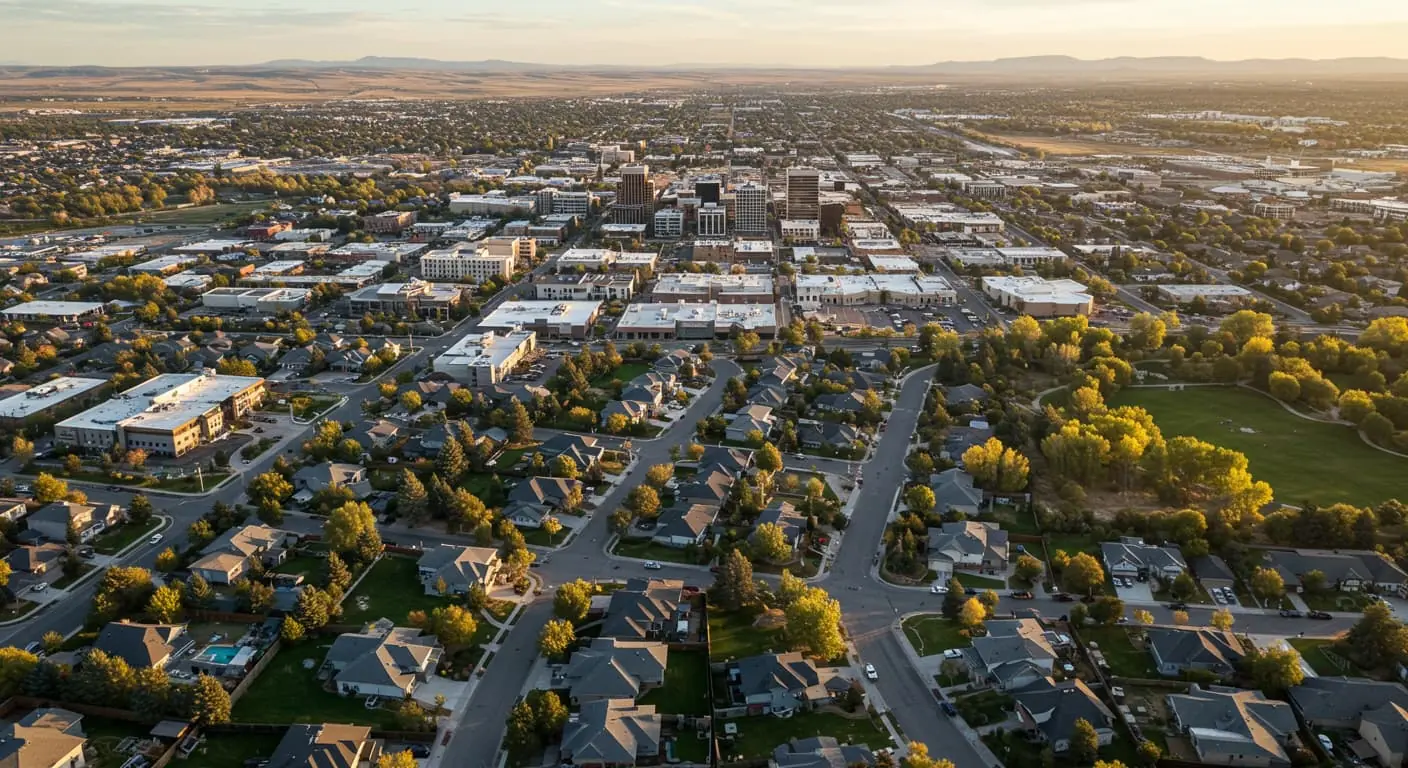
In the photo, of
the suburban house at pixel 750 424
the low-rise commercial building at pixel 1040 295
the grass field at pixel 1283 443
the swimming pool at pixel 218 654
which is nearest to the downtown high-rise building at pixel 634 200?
the low-rise commercial building at pixel 1040 295

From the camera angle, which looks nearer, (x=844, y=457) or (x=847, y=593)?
(x=847, y=593)

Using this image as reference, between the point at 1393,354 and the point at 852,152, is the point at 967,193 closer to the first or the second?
the point at 852,152

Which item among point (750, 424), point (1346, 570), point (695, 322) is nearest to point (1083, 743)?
point (1346, 570)

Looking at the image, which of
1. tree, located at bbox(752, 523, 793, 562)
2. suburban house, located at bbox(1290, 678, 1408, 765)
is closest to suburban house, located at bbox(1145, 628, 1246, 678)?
suburban house, located at bbox(1290, 678, 1408, 765)

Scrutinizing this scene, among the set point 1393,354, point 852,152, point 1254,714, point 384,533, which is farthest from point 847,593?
point 852,152

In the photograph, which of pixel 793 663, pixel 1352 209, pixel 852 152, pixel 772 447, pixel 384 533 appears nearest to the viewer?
pixel 793 663

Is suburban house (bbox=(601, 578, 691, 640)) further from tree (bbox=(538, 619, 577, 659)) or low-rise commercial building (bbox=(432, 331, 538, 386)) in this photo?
low-rise commercial building (bbox=(432, 331, 538, 386))
